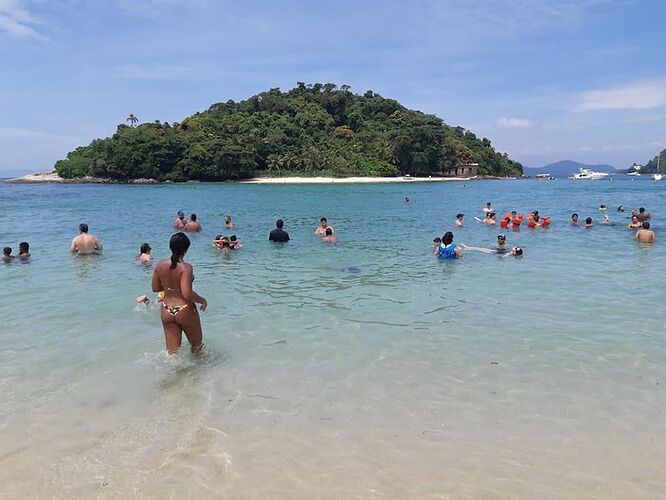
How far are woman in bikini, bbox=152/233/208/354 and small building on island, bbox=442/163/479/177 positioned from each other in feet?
401

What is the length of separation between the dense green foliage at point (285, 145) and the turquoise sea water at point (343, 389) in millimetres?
87840

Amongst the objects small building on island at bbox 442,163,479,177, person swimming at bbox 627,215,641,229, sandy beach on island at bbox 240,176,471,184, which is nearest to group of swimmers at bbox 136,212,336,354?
person swimming at bbox 627,215,641,229

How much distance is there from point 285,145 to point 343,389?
4192 inches

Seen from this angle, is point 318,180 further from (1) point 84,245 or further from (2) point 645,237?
→ (1) point 84,245

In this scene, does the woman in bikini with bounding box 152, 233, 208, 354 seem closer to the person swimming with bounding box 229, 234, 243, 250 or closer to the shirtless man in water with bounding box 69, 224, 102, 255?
the person swimming with bounding box 229, 234, 243, 250

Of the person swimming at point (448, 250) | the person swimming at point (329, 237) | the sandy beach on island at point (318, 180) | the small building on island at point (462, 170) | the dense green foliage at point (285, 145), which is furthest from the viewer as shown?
the small building on island at point (462, 170)

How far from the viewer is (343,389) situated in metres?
6.14

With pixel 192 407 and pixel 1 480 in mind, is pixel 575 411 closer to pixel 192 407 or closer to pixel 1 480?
pixel 192 407

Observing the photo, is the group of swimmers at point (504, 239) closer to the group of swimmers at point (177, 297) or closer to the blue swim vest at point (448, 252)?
the blue swim vest at point (448, 252)

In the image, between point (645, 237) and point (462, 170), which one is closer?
point (645, 237)

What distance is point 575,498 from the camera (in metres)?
4.16

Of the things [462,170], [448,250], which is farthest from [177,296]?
[462,170]

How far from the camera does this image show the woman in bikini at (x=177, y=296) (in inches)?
246

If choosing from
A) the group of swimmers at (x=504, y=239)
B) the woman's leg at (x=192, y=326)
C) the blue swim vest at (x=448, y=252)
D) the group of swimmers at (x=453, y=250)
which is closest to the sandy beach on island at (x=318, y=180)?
the group of swimmers at (x=504, y=239)
